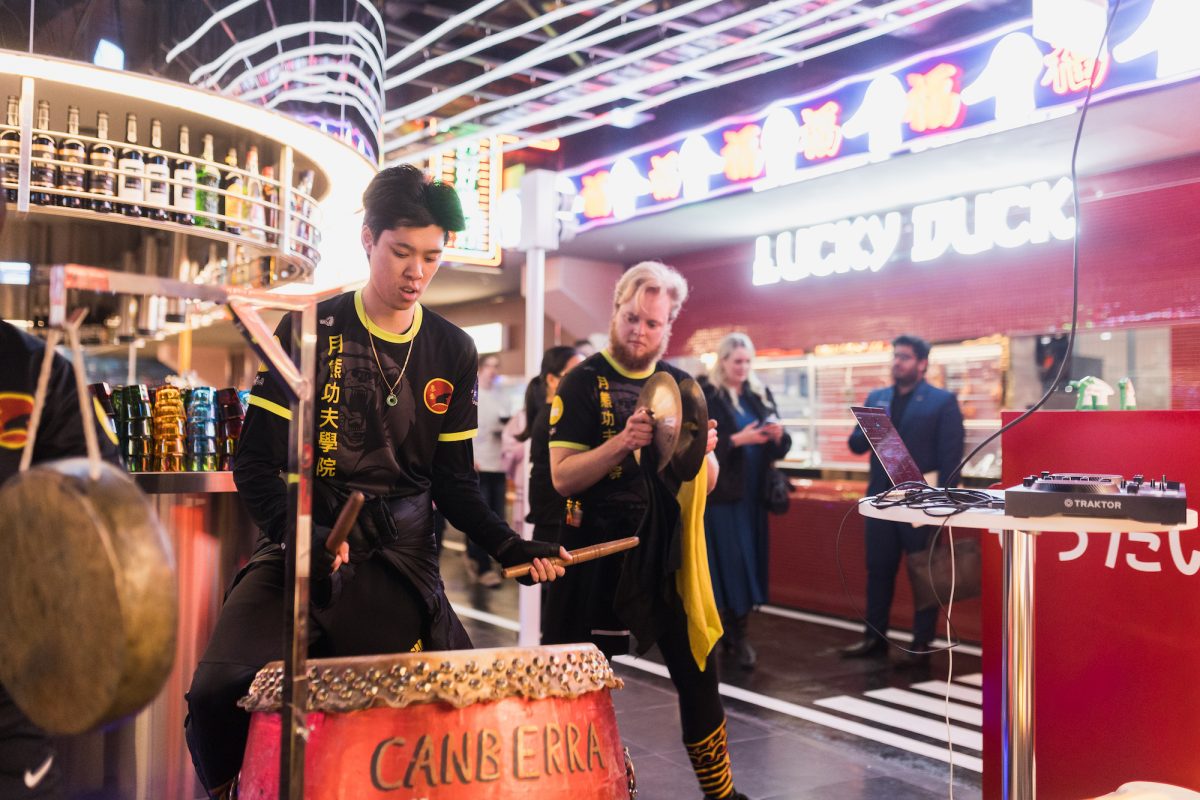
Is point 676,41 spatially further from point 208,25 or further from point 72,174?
point 72,174

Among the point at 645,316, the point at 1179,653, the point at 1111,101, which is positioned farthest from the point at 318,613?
the point at 1111,101

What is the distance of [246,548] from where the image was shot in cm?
321

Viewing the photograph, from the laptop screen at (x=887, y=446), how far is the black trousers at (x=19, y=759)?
1822 mm

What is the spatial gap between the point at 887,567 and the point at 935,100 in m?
2.43

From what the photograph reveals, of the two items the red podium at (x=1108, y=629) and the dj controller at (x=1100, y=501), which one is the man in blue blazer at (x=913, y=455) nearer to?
the red podium at (x=1108, y=629)

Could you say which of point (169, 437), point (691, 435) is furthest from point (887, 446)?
point (169, 437)

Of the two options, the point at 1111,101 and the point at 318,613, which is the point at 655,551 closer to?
the point at 318,613

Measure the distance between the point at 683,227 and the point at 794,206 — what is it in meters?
1.10

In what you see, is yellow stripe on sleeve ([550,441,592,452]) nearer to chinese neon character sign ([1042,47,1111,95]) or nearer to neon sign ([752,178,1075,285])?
chinese neon character sign ([1042,47,1111,95])

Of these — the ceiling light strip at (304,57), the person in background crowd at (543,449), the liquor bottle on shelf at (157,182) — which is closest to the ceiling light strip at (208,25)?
the ceiling light strip at (304,57)

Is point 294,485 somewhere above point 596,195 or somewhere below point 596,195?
below

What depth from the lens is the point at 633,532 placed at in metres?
2.87

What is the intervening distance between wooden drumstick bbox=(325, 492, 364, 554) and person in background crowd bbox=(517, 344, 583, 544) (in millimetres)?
1572

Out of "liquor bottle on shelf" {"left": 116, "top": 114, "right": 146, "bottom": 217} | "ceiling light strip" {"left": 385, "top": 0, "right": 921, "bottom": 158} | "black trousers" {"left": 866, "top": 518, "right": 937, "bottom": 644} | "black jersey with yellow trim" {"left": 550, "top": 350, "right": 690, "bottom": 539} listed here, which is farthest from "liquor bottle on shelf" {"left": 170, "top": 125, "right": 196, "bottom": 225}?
"black trousers" {"left": 866, "top": 518, "right": 937, "bottom": 644}
